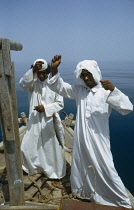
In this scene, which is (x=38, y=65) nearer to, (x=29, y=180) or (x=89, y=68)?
(x=89, y=68)

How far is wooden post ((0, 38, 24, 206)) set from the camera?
1.97 meters

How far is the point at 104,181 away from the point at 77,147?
67 cm

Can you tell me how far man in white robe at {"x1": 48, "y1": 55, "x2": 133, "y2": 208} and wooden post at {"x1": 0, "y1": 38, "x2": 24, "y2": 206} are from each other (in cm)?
101

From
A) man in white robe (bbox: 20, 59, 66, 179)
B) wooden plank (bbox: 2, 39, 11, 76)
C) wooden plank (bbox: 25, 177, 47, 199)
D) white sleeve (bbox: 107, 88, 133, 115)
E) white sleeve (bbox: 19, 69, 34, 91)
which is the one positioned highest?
wooden plank (bbox: 2, 39, 11, 76)

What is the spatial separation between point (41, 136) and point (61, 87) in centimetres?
119

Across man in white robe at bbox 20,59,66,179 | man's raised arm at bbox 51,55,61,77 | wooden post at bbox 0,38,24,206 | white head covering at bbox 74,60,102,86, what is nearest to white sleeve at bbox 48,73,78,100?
man's raised arm at bbox 51,55,61,77

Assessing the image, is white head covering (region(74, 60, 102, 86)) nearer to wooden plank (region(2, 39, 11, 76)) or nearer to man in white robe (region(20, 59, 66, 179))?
man in white robe (region(20, 59, 66, 179))

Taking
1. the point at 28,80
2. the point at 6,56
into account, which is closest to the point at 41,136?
the point at 28,80

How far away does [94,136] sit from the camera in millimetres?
3084

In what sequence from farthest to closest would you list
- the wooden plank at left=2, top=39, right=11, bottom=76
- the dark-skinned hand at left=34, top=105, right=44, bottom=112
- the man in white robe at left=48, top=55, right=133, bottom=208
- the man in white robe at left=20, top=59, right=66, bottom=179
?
the man in white robe at left=20, top=59, right=66, bottom=179 → the dark-skinned hand at left=34, top=105, right=44, bottom=112 → the man in white robe at left=48, top=55, right=133, bottom=208 → the wooden plank at left=2, top=39, right=11, bottom=76

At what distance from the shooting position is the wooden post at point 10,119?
197 cm

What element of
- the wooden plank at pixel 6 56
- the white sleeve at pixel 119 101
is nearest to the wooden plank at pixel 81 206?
the wooden plank at pixel 6 56

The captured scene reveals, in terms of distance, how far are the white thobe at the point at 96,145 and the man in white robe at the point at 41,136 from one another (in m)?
0.68

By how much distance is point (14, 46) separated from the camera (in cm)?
220
